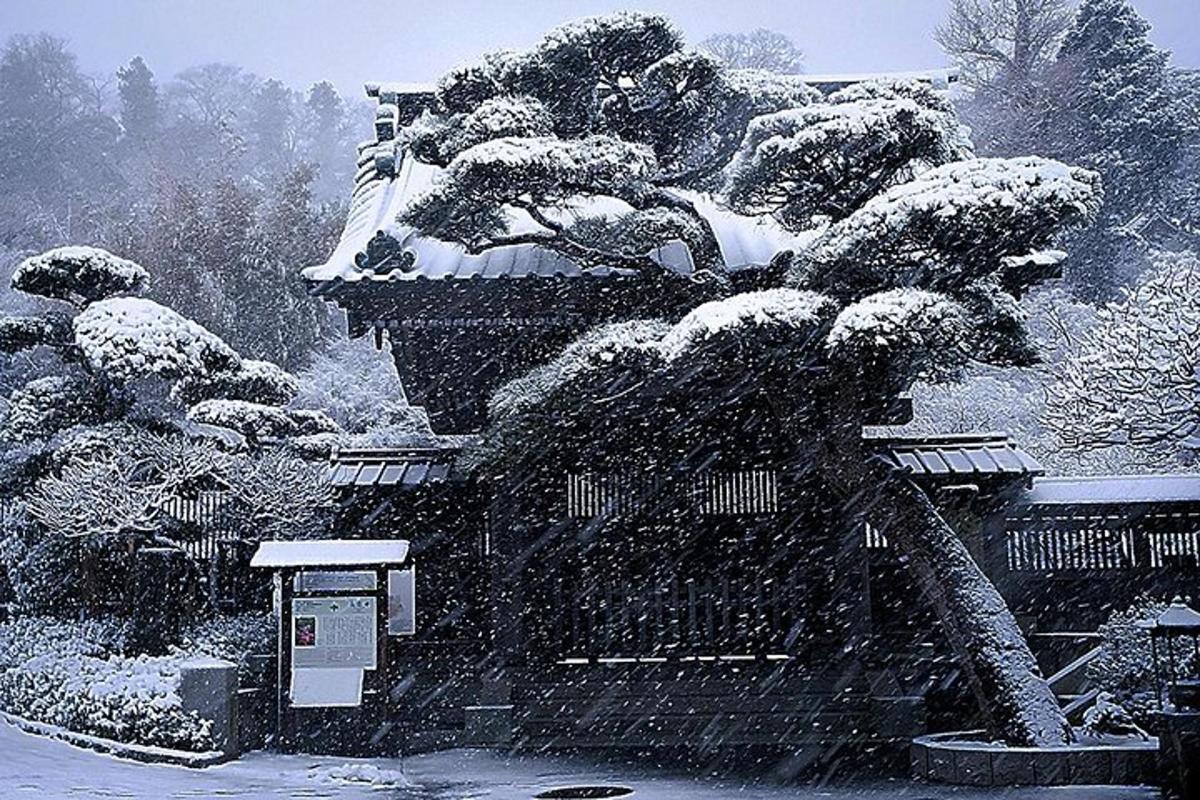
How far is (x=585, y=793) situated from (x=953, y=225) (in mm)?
2717

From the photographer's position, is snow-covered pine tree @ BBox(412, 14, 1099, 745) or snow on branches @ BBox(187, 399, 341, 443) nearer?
snow-covered pine tree @ BBox(412, 14, 1099, 745)

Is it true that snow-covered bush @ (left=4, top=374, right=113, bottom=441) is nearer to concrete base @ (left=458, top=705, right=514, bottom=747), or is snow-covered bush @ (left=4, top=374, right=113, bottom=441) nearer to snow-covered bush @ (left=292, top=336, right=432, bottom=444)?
concrete base @ (left=458, top=705, right=514, bottom=747)

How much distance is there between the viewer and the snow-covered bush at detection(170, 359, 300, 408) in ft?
25.3

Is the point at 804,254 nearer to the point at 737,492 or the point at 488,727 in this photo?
the point at 737,492

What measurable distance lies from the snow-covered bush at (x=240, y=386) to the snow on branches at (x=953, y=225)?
4.58m

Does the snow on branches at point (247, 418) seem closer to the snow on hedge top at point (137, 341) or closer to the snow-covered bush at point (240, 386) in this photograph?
the snow-covered bush at point (240, 386)

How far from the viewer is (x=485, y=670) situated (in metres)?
6.52

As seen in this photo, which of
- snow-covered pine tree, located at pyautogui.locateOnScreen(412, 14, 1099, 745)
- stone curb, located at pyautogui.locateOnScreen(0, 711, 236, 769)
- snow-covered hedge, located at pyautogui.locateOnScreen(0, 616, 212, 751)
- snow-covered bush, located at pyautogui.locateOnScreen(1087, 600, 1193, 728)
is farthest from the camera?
snow-covered hedge, located at pyautogui.locateOnScreen(0, 616, 212, 751)

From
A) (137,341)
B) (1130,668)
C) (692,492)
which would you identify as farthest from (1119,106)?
(137,341)

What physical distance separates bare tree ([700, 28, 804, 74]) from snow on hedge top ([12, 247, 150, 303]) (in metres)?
7.52

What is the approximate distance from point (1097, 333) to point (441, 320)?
4.52 meters

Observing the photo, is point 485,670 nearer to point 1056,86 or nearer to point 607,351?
point 607,351

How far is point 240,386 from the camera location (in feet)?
25.8

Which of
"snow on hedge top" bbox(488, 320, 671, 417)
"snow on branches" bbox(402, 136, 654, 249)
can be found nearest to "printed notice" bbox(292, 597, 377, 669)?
"snow on hedge top" bbox(488, 320, 671, 417)
